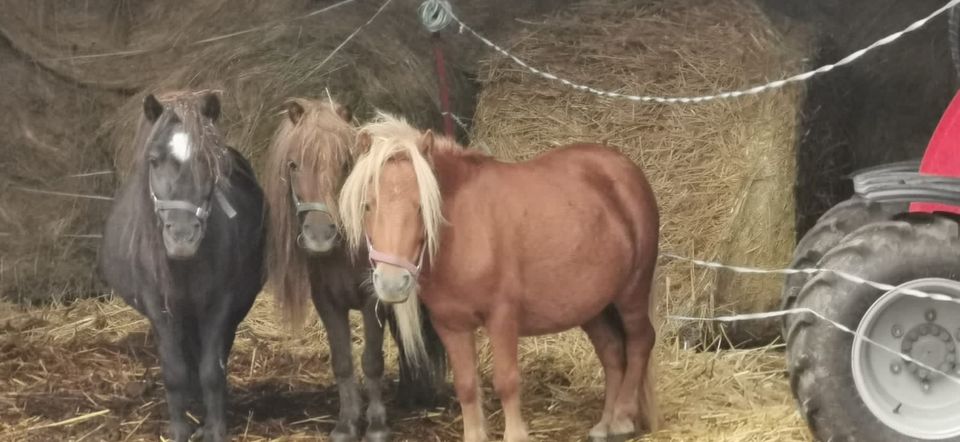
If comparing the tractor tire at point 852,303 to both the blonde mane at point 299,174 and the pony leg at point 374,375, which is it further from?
the blonde mane at point 299,174

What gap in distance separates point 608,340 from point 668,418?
499 millimetres

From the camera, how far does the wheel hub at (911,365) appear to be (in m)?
3.89

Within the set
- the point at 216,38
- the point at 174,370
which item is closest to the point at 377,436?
the point at 174,370

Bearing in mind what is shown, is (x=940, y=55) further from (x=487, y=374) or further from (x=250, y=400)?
(x=250, y=400)

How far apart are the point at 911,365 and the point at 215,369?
2.35m

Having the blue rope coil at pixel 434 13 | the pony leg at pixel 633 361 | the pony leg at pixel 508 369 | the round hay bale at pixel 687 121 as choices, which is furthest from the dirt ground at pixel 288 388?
the blue rope coil at pixel 434 13

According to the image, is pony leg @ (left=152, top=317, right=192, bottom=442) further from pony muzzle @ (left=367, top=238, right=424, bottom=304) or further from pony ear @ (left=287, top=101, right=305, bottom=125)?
pony muzzle @ (left=367, top=238, right=424, bottom=304)

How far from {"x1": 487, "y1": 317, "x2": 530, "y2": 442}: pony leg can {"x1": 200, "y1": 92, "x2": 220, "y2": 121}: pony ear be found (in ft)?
3.78

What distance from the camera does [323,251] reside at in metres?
4.04

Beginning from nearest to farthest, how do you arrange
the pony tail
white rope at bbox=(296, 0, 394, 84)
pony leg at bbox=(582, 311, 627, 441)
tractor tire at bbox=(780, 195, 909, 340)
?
the pony tail < pony leg at bbox=(582, 311, 627, 441) < tractor tire at bbox=(780, 195, 909, 340) < white rope at bbox=(296, 0, 394, 84)

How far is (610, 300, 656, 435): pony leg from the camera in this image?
14.3 ft

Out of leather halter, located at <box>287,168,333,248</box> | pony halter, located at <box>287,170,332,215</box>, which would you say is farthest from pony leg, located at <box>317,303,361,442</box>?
pony halter, located at <box>287,170,332,215</box>

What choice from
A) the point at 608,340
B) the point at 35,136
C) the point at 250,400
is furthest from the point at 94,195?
the point at 608,340

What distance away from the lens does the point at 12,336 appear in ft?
19.8
